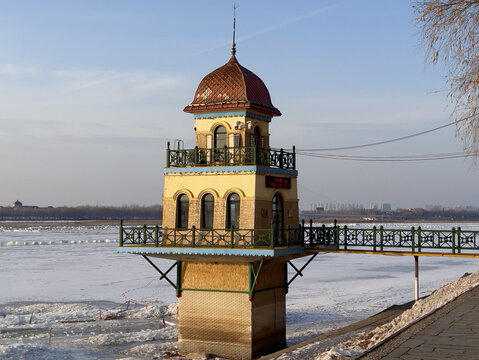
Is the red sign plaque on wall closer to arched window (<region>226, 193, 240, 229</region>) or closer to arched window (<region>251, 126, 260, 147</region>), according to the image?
arched window (<region>226, 193, 240, 229</region>)

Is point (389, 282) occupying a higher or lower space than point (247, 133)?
lower

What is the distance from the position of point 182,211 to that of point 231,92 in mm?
5511

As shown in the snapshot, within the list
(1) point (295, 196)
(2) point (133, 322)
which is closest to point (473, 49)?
(1) point (295, 196)

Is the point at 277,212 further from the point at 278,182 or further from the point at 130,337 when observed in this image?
Answer: the point at 130,337

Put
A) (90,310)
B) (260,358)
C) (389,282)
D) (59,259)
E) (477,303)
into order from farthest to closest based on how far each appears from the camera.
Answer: (59,259) < (389,282) < (90,310) < (260,358) < (477,303)

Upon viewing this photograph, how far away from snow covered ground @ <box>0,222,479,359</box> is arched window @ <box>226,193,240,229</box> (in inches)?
244

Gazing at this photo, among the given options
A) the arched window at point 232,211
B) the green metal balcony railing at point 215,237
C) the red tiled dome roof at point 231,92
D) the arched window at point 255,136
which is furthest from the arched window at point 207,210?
the red tiled dome roof at point 231,92

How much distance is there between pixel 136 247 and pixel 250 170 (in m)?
5.85

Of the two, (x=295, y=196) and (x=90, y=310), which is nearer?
(x=295, y=196)

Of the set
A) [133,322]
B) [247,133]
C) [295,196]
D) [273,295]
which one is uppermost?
[247,133]

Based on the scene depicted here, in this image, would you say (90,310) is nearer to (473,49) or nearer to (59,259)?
(473,49)

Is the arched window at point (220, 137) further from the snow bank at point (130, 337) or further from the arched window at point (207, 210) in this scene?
the snow bank at point (130, 337)

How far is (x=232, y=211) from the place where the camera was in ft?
85.0

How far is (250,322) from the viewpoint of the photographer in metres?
25.1
